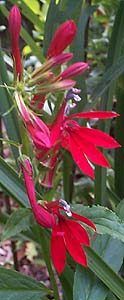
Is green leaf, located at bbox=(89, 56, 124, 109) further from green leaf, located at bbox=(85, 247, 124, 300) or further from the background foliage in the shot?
green leaf, located at bbox=(85, 247, 124, 300)

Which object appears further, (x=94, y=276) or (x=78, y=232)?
(x=94, y=276)

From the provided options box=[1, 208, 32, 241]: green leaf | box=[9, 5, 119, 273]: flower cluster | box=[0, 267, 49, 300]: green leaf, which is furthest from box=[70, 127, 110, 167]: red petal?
box=[0, 267, 49, 300]: green leaf

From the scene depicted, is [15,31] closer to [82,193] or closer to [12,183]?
[12,183]

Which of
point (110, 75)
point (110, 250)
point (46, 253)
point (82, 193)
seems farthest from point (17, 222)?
point (82, 193)

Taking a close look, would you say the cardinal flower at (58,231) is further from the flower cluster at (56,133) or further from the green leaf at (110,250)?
the green leaf at (110,250)

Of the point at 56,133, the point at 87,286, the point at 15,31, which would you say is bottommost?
the point at 87,286

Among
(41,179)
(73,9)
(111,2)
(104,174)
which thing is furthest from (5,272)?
(111,2)

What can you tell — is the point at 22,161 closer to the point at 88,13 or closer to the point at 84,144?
the point at 84,144
